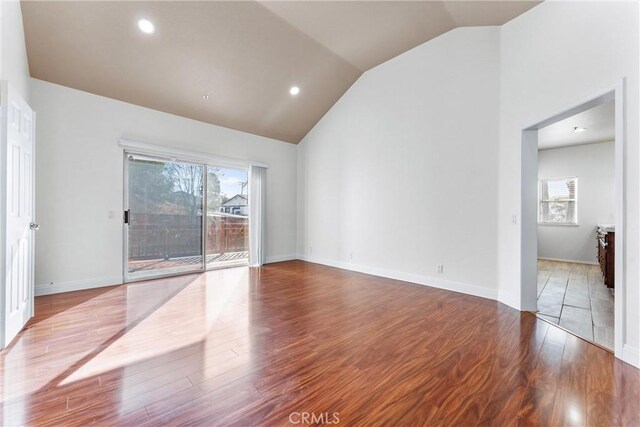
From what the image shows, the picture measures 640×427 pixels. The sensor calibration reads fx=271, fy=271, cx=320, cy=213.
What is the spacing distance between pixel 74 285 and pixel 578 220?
10035 mm

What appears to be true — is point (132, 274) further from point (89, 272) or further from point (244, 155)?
point (244, 155)

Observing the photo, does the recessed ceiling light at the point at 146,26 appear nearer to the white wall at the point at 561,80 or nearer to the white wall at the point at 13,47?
the white wall at the point at 13,47

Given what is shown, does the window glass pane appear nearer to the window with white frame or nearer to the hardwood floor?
the hardwood floor

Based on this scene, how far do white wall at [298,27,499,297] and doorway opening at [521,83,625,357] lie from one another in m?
0.47

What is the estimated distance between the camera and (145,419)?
149 cm

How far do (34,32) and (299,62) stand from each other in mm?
3313

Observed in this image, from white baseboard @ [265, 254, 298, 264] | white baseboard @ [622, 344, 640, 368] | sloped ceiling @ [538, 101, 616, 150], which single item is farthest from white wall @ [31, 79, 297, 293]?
sloped ceiling @ [538, 101, 616, 150]

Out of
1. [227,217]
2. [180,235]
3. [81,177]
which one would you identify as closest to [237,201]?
[227,217]

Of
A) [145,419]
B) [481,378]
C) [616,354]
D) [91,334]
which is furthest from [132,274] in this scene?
[616,354]

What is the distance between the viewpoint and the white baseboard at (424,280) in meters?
3.72

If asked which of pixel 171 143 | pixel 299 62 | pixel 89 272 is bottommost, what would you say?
pixel 89 272

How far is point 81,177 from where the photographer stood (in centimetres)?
393

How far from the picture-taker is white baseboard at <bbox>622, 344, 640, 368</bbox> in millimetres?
1995

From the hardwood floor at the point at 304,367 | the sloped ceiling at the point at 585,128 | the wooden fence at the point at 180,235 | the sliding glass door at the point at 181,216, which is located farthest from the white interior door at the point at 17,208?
the sloped ceiling at the point at 585,128
